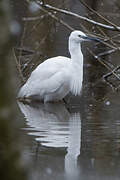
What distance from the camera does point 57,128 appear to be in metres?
7.45

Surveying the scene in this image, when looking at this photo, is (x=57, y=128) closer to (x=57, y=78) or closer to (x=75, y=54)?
(x=57, y=78)

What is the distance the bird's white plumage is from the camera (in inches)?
380

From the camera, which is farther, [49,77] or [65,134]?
[49,77]

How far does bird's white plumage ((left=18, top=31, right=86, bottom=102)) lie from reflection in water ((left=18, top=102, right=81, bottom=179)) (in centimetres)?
28

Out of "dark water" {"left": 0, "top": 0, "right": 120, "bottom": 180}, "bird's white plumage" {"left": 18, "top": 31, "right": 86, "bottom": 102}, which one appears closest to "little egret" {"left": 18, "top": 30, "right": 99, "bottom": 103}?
"bird's white plumage" {"left": 18, "top": 31, "right": 86, "bottom": 102}

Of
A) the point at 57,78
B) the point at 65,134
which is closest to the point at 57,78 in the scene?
the point at 57,78

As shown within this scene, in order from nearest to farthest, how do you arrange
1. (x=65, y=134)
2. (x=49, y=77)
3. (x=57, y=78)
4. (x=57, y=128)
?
1. (x=65, y=134)
2. (x=57, y=128)
3. (x=57, y=78)
4. (x=49, y=77)

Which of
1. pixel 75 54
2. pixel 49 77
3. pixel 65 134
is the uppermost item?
pixel 75 54

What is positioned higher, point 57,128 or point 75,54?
point 75,54

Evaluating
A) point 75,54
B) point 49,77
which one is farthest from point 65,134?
point 75,54

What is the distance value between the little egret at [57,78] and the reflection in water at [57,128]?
27 centimetres

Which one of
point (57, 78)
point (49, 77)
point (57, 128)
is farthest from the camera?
point (49, 77)

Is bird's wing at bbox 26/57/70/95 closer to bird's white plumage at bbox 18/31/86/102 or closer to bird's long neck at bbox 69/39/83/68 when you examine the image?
bird's white plumage at bbox 18/31/86/102

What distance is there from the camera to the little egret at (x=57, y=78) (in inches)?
380
